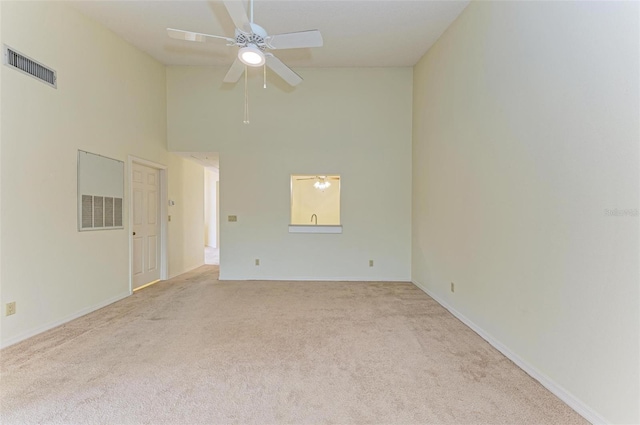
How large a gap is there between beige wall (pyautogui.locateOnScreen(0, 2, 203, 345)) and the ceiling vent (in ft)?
0.20

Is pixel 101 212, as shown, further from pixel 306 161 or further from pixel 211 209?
pixel 211 209

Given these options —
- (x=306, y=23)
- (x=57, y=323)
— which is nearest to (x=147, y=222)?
(x=57, y=323)

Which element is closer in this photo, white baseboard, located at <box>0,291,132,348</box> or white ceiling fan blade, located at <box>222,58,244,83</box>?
white baseboard, located at <box>0,291,132,348</box>

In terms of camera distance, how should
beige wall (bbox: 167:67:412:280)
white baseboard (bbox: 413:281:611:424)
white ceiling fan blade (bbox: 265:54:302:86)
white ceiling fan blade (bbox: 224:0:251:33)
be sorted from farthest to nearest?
beige wall (bbox: 167:67:412:280) → white ceiling fan blade (bbox: 265:54:302:86) → white ceiling fan blade (bbox: 224:0:251:33) → white baseboard (bbox: 413:281:611:424)

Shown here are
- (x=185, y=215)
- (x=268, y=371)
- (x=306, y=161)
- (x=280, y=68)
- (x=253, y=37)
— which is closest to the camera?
(x=268, y=371)

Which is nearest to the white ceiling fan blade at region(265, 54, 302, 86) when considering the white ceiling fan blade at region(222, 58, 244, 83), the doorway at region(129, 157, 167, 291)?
the white ceiling fan blade at region(222, 58, 244, 83)

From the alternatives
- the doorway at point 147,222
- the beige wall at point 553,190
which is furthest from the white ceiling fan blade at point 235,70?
the beige wall at point 553,190

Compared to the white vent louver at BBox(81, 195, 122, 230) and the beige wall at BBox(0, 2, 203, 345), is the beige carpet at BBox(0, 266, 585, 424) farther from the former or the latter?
the white vent louver at BBox(81, 195, 122, 230)

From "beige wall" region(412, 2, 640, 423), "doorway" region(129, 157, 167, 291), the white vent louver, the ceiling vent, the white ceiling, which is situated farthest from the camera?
"doorway" region(129, 157, 167, 291)

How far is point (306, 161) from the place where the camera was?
5.06 m

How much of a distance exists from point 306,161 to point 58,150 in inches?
126

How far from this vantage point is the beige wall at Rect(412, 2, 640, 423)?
154 cm

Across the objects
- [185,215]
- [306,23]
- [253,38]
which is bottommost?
[185,215]

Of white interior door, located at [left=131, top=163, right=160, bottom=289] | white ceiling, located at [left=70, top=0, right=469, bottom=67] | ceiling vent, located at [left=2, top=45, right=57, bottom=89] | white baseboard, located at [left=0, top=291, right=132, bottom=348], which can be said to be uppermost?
white ceiling, located at [left=70, top=0, right=469, bottom=67]
